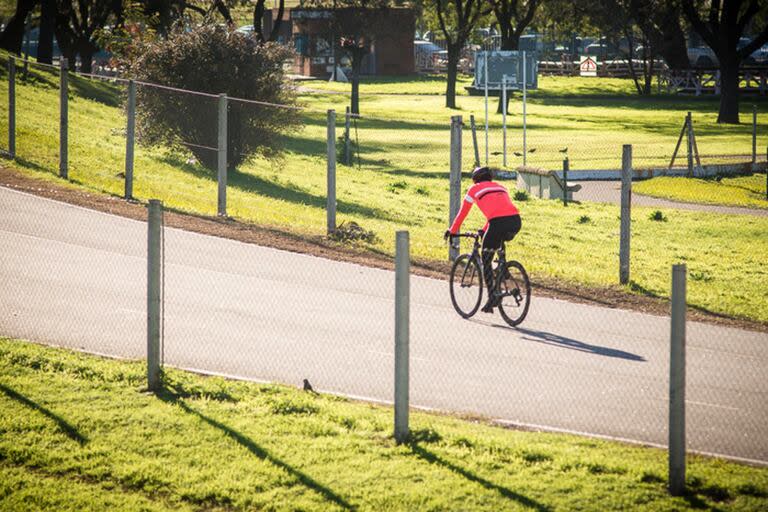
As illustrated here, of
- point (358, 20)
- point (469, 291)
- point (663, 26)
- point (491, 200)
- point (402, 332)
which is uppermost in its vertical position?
point (663, 26)

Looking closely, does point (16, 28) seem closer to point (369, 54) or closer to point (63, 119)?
point (63, 119)

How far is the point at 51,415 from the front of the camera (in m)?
8.03

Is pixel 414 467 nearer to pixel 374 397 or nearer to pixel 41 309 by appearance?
pixel 374 397

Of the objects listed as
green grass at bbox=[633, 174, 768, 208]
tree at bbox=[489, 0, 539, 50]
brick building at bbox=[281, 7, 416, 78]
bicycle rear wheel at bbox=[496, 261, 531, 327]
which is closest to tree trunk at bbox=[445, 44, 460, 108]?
tree at bbox=[489, 0, 539, 50]

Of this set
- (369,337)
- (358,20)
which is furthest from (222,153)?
(358,20)

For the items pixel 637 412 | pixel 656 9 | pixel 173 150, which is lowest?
pixel 637 412

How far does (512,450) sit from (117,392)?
118 inches

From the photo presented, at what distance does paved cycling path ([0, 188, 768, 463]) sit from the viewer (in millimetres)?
9055

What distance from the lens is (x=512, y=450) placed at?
748cm

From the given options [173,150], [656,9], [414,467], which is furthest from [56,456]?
[656,9]

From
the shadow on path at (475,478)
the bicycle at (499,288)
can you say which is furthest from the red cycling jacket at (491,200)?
the shadow on path at (475,478)

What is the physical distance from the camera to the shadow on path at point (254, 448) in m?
6.66

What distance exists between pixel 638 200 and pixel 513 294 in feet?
49.4

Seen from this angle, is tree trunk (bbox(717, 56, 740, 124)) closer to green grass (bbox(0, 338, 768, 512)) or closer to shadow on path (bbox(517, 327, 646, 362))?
shadow on path (bbox(517, 327, 646, 362))
